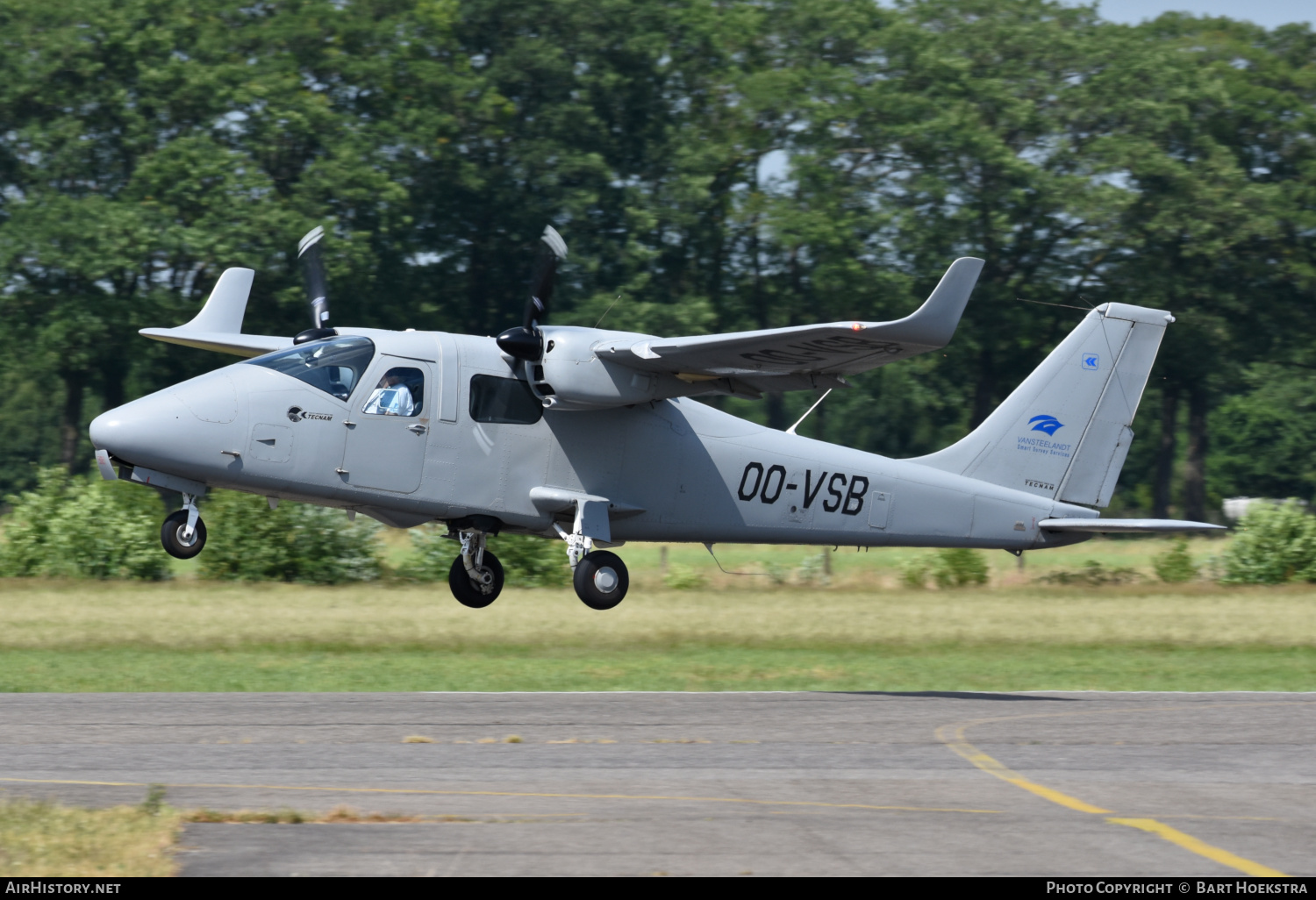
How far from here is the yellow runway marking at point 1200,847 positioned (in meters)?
10.4

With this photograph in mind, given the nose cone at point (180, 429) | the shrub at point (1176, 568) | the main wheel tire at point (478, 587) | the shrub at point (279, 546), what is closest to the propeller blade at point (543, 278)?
the main wheel tire at point (478, 587)

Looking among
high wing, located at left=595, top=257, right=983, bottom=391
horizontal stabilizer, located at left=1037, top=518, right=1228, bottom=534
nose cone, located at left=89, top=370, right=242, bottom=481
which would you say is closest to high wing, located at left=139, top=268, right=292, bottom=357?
nose cone, located at left=89, top=370, right=242, bottom=481

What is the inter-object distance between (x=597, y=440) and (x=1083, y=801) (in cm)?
816

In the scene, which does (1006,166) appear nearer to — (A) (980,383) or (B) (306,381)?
(A) (980,383)

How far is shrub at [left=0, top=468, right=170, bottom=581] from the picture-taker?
116 ft

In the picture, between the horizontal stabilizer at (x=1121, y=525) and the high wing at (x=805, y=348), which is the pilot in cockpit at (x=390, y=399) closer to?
the high wing at (x=805, y=348)

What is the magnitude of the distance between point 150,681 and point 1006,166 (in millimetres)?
39799

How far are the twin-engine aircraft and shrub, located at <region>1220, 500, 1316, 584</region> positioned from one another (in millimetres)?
19774

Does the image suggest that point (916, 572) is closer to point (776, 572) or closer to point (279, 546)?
point (776, 572)

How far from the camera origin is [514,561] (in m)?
36.0

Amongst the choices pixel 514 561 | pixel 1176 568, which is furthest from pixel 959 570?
pixel 514 561

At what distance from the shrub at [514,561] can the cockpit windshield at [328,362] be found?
18155 millimetres

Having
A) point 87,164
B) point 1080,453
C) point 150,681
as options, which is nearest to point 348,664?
point 150,681

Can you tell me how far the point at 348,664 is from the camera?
2422 centimetres
